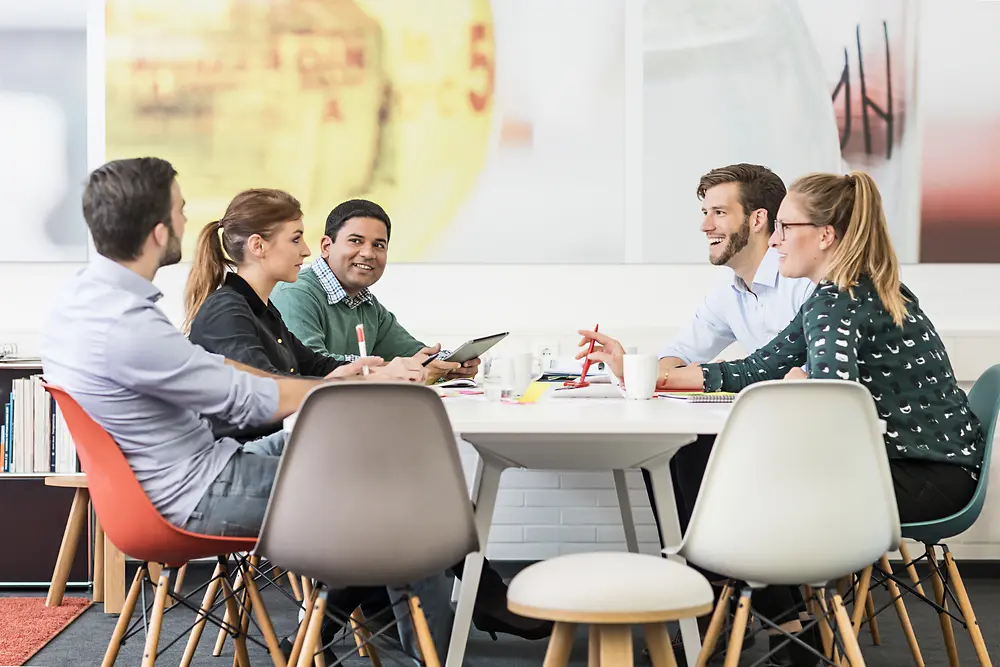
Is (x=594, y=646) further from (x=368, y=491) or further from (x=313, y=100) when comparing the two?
(x=313, y=100)

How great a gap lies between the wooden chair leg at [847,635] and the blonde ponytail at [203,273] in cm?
172

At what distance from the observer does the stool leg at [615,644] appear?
165cm

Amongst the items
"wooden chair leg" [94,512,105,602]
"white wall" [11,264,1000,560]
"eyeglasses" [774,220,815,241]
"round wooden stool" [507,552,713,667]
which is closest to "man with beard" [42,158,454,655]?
"round wooden stool" [507,552,713,667]

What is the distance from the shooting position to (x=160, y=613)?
6.66ft

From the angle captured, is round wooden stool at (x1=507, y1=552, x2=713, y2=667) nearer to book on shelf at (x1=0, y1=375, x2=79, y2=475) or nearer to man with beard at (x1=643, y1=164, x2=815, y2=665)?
man with beard at (x1=643, y1=164, x2=815, y2=665)

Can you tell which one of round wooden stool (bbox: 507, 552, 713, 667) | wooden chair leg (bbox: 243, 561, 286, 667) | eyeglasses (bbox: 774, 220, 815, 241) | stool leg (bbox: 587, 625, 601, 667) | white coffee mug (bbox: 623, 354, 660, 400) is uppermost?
eyeglasses (bbox: 774, 220, 815, 241)

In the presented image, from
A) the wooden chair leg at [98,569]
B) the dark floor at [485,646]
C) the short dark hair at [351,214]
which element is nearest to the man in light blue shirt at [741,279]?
the dark floor at [485,646]

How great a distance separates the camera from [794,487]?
6.00 ft

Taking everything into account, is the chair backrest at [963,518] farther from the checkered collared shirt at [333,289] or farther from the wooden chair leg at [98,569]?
the wooden chair leg at [98,569]

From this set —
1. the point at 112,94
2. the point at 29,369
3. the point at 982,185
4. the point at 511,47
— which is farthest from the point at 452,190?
the point at 982,185

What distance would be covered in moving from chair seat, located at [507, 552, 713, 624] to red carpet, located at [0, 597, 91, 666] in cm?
170

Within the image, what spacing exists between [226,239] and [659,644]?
1649 mm

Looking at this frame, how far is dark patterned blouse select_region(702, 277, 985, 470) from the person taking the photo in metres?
2.17

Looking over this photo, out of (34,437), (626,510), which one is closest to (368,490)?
(626,510)
